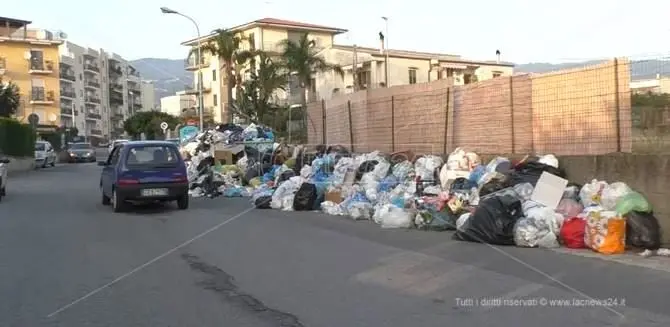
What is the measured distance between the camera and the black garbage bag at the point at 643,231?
10.6 meters

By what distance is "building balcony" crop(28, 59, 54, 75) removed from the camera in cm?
9169

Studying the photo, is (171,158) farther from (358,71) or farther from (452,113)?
(358,71)

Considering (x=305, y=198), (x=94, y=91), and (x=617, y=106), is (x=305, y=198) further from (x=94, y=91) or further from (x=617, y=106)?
(x=94, y=91)

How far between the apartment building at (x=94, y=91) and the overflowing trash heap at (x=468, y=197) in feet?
309

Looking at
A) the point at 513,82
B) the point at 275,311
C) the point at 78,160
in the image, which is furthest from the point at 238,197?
the point at 78,160

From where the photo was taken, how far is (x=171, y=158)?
1767 cm

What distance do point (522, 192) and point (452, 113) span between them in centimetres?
544

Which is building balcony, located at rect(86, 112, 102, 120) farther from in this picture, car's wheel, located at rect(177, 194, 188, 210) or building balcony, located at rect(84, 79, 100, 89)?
car's wheel, located at rect(177, 194, 188, 210)

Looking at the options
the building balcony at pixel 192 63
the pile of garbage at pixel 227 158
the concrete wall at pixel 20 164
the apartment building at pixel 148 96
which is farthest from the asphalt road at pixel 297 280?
the apartment building at pixel 148 96

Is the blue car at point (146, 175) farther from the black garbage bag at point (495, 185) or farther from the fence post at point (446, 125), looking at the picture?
the black garbage bag at point (495, 185)

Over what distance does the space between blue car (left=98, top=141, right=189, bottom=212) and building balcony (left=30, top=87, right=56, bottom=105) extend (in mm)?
81349

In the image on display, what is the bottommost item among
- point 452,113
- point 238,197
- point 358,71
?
point 238,197

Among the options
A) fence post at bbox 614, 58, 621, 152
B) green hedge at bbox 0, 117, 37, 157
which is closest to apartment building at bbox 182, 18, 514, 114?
green hedge at bbox 0, 117, 37, 157

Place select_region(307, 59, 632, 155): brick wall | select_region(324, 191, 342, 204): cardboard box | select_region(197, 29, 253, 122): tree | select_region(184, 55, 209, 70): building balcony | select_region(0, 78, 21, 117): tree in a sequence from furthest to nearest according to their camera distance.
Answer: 1. select_region(184, 55, 209, 70): building balcony
2. select_region(197, 29, 253, 122): tree
3. select_region(0, 78, 21, 117): tree
4. select_region(324, 191, 342, 204): cardboard box
5. select_region(307, 59, 632, 155): brick wall
